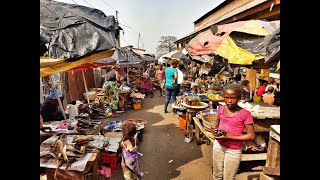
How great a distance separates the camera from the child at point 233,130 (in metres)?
3.05

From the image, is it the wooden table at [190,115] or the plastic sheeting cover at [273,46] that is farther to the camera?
the wooden table at [190,115]

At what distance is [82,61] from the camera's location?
3283 millimetres

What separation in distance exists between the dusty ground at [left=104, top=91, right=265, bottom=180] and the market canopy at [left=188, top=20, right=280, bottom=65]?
2.36m

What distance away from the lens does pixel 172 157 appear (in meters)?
5.59

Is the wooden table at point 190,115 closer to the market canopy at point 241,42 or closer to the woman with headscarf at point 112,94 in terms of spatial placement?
the market canopy at point 241,42

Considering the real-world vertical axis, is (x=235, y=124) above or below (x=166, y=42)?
below

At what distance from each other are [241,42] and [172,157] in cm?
330

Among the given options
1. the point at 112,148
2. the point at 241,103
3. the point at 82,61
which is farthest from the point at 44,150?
the point at 241,103

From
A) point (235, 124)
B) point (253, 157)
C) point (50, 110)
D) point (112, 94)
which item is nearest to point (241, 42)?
point (235, 124)

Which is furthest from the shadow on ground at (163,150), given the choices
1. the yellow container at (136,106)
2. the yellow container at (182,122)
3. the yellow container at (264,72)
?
the yellow container at (264,72)

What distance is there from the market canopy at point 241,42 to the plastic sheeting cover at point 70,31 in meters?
2.53

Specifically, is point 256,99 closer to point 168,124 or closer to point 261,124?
point 261,124
